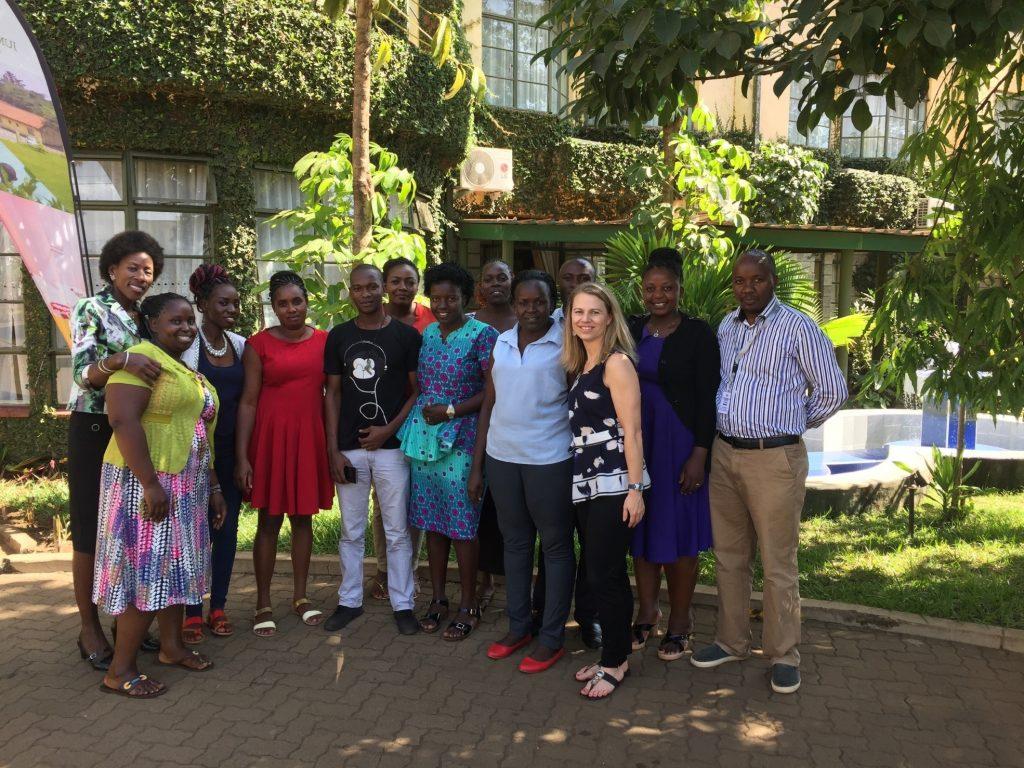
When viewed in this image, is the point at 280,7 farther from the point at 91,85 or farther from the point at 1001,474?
the point at 1001,474

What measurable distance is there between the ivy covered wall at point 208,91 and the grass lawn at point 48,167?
3.67 metres

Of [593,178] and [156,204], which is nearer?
[156,204]

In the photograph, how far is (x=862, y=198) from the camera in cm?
1677

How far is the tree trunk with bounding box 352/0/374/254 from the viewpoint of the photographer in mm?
6215

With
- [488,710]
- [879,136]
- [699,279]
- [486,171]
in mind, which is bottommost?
[488,710]

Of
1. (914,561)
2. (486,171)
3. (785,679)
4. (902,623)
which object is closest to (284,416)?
(785,679)

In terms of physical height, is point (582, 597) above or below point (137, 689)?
above

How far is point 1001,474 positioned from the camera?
8320 mm

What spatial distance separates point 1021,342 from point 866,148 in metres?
14.6

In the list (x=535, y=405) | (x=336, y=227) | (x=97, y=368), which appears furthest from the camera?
(x=336, y=227)

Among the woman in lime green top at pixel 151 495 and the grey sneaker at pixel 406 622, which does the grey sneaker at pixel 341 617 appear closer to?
the grey sneaker at pixel 406 622

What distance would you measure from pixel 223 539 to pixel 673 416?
2.40 m

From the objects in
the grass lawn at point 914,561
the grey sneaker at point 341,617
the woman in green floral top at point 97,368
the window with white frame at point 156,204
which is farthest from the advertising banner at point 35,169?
the window with white frame at point 156,204

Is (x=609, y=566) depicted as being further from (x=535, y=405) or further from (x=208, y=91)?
(x=208, y=91)
